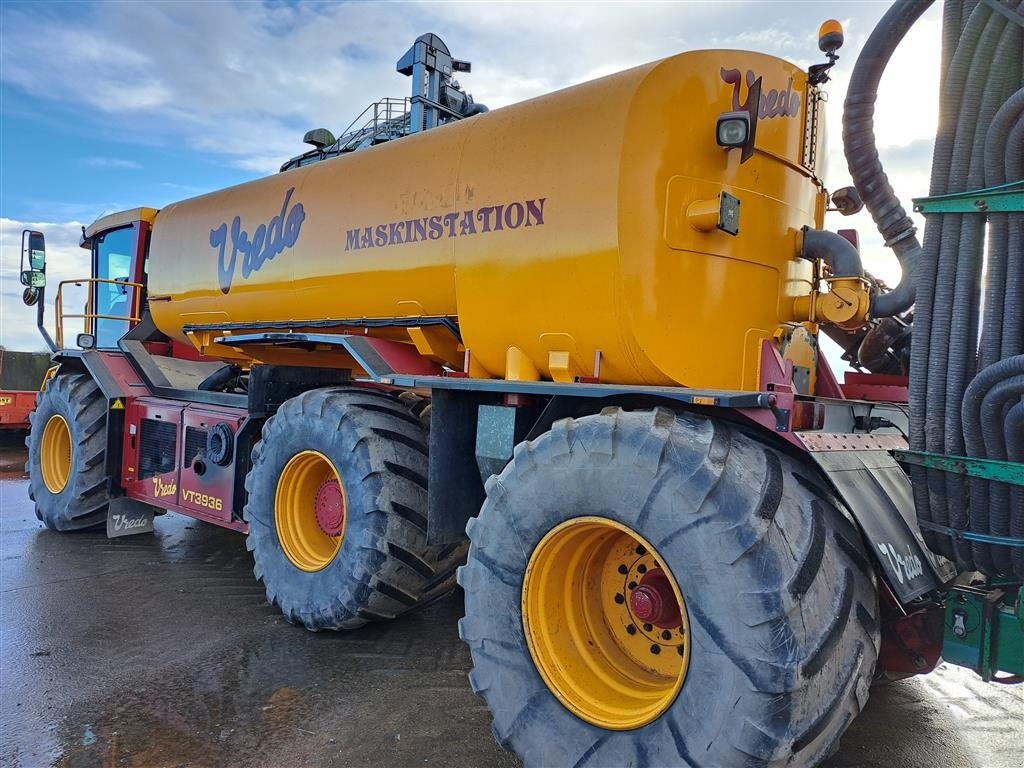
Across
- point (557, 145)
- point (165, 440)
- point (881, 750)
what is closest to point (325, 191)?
point (557, 145)

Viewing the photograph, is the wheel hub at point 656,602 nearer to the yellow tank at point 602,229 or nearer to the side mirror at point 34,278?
the yellow tank at point 602,229

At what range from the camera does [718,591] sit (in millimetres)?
2422

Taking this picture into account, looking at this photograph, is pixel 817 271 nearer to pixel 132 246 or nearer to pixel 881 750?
pixel 881 750

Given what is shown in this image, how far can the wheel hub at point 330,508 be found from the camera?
4594 millimetres

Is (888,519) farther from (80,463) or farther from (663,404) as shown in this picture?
(80,463)

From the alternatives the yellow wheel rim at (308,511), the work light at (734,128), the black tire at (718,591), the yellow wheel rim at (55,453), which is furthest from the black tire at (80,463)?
the work light at (734,128)

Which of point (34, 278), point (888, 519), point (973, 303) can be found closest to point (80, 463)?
point (34, 278)

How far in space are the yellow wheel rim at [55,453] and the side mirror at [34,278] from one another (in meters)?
1.38

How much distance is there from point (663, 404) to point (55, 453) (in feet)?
22.9

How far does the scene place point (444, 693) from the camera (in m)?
3.77

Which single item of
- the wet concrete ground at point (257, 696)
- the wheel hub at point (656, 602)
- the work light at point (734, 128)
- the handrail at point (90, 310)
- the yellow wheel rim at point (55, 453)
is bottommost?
the wet concrete ground at point (257, 696)

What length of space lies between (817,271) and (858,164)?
0.98m

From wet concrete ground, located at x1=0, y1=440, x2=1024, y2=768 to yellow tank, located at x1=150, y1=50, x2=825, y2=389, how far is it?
1.69 metres

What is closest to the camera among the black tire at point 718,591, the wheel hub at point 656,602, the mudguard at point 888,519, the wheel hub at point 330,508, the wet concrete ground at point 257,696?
the black tire at point 718,591
